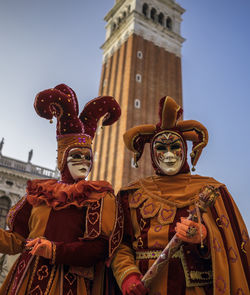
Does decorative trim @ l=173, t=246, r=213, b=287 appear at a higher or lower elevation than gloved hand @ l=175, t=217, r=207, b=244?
lower

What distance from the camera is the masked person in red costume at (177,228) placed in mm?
2074

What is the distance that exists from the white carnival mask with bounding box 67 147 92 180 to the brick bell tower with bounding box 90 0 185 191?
13.8m

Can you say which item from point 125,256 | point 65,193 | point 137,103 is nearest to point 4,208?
point 137,103

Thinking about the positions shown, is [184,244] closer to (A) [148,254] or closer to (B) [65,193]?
(A) [148,254]

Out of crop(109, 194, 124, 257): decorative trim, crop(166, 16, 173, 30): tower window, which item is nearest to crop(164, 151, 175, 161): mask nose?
crop(109, 194, 124, 257): decorative trim

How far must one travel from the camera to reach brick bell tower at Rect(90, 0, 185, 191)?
18.1m

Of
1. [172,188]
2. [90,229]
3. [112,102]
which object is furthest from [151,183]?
[112,102]

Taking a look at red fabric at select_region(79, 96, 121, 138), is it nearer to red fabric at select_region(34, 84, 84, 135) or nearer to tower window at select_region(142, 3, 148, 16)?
red fabric at select_region(34, 84, 84, 135)

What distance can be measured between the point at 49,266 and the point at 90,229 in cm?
A: 39

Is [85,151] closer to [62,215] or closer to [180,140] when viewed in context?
[62,215]

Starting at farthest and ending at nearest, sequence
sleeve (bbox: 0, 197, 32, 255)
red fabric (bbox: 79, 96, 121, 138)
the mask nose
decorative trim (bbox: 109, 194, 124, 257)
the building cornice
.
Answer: the building cornice
red fabric (bbox: 79, 96, 121, 138)
the mask nose
sleeve (bbox: 0, 197, 32, 255)
decorative trim (bbox: 109, 194, 124, 257)

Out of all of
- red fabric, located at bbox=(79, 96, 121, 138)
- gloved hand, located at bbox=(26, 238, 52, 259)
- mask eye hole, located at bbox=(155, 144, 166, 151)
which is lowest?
gloved hand, located at bbox=(26, 238, 52, 259)

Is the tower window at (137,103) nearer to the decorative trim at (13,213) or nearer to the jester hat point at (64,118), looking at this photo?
the jester hat point at (64,118)

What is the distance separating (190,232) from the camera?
6.64 ft
